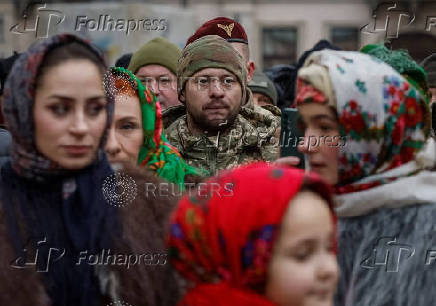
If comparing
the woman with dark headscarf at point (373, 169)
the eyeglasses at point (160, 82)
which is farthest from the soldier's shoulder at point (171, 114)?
the woman with dark headscarf at point (373, 169)

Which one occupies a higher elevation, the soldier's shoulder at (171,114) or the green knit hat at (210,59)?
the green knit hat at (210,59)

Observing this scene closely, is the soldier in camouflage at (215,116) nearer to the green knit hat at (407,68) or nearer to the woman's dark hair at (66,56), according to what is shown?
the green knit hat at (407,68)

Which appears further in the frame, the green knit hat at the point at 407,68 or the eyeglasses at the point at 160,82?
the eyeglasses at the point at 160,82

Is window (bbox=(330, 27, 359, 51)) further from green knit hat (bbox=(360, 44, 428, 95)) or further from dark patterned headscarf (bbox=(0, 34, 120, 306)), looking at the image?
dark patterned headscarf (bbox=(0, 34, 120, 306))

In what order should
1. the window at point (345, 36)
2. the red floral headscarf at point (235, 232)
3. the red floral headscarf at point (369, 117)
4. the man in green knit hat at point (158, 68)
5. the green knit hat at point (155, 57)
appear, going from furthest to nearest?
the window at point (345, 36)
the green knit hat at point (155, 57)
the man in green knit hat at point (158, 68)
the red floral headscarf at point (369, 117)
the red floral headscarf at point (235, 232)

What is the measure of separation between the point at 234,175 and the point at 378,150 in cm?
73

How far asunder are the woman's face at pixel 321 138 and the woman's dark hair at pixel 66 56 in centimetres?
72

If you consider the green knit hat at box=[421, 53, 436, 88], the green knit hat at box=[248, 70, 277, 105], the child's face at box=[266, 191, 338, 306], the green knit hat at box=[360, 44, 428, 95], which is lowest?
the child's face at box=[266, 191, 338, 306]

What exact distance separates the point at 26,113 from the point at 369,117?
110 cm

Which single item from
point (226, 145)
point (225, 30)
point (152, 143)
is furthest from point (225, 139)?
point (225, 30)

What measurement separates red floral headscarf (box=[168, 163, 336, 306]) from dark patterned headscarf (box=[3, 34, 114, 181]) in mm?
536

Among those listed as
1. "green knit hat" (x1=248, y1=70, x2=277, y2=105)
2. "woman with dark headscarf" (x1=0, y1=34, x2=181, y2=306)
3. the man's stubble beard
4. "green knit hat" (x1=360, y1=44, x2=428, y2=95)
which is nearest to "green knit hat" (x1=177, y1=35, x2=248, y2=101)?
the man's stubble beard

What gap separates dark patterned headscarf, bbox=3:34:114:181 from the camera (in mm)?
2285

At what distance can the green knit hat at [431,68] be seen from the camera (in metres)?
4.73
